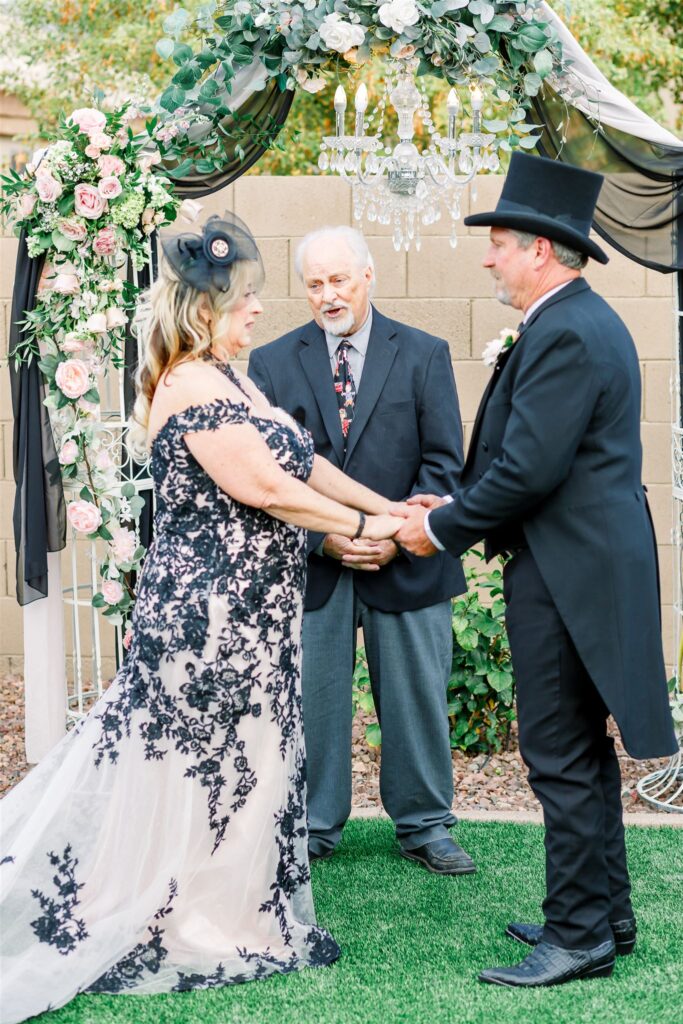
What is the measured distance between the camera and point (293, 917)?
335 cm

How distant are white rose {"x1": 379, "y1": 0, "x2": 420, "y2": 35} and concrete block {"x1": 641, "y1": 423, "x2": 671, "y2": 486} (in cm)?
249

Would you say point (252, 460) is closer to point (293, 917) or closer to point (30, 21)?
point (293, 917)

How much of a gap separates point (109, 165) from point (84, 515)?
3.96ft

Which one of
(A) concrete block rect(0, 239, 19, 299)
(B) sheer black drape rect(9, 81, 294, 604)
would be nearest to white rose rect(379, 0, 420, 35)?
(B) sheer black drape rect(9, 81, 294, 604)

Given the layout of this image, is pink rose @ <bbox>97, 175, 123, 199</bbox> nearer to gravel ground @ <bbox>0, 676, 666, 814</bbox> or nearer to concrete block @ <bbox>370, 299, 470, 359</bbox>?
concrete block @ <bbox>370, 299, 470, 359</bbox>

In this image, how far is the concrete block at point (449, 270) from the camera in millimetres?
5824

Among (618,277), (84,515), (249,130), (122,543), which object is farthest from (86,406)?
(618,277)

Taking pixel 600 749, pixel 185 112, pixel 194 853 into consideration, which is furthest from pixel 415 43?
pixel 194 853

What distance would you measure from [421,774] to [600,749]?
0.93 meters

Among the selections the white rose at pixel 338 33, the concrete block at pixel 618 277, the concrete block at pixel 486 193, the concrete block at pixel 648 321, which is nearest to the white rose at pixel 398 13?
the white rose at pixel 338 33

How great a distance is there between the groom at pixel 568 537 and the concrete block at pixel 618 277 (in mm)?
2755

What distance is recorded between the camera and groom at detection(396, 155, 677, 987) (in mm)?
2998

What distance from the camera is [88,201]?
4207mm

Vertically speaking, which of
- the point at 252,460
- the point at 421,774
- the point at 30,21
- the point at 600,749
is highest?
the point at 30,21
